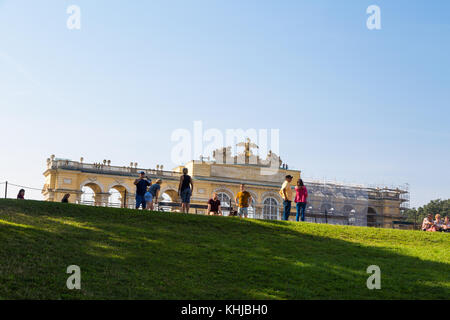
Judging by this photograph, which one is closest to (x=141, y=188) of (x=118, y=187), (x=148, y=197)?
(x=148, y=197)

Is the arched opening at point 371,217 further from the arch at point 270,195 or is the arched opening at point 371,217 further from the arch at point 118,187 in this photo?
the arch at point 118,187

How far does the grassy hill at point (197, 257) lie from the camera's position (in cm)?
991

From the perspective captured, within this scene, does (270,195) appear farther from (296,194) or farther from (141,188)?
(141,188)

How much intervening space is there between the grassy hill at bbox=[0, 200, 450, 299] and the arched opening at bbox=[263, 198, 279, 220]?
140 feet

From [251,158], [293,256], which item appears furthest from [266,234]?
[251,158]

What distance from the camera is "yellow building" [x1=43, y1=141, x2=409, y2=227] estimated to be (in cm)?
5531

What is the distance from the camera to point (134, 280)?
10.2 meters

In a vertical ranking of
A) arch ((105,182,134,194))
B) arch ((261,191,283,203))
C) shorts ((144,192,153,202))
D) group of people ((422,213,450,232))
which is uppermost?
arch ((105,182,134,194))

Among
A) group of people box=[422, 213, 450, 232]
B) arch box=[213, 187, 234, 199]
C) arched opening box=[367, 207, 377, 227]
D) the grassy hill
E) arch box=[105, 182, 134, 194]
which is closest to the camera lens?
the grassy hill

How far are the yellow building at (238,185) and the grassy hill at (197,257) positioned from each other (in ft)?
122

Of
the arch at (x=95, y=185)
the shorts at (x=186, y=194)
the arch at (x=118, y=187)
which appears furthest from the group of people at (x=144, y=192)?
the arch at (x=118, y=187)

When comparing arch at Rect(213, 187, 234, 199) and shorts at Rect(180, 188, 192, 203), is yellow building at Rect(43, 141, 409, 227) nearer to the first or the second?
arch at Rect(213, 187, 234, 199)

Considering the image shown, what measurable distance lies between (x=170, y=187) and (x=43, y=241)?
4761 centimetres

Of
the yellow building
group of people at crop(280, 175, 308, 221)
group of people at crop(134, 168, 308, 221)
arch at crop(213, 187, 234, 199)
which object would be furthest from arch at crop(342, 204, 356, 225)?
group of people at crop(280, 175, 308, 221)
